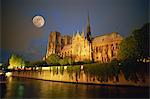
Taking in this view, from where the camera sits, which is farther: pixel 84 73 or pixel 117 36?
pixel 117 36

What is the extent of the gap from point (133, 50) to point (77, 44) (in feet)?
85.1

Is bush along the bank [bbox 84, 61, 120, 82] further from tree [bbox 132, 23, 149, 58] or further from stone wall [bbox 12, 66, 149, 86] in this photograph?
tree [bbox 132, 23, 149, 58]

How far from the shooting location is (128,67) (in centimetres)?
1841

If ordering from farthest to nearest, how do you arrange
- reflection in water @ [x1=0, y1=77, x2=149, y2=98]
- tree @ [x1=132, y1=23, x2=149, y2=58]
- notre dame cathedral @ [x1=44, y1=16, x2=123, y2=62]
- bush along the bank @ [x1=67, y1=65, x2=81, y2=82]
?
notre dame cathedral @ [x1=44, y1=16, x2=123, y2=62]
bush along the bank @ [x1=67, y1=65, x2=81, y2=82]
tree @ [x1=132, y1=23, x2=149, y2=58]
reflection in water @ [x1=0, y1=77, x2=149, y2=98]

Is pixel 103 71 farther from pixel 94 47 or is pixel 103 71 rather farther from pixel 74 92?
pixel 94 47

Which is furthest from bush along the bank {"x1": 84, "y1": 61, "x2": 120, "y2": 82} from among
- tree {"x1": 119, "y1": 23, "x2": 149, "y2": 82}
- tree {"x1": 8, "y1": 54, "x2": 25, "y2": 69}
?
tree {"x1": 8, "y1": 54, "x2": 25, "y2": 69}

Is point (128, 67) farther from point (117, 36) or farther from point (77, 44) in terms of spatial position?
point (77, 44)

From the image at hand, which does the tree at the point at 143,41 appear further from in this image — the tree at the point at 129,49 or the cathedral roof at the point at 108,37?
the cathedral roof at the point at 108,37

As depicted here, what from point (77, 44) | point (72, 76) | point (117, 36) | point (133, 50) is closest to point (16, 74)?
point (77, 44)

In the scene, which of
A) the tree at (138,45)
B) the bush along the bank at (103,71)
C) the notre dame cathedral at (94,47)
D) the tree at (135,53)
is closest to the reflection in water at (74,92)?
the tree at (135,53)

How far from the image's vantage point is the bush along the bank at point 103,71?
776 inches

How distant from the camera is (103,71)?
829 inches

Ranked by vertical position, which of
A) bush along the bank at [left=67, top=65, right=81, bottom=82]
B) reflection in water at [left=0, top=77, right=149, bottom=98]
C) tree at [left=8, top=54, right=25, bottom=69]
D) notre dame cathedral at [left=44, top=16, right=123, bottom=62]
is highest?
notre dame cathedral at [left=44, top=16, right=123, bottom=62]

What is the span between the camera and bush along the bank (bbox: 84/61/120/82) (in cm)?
1970
